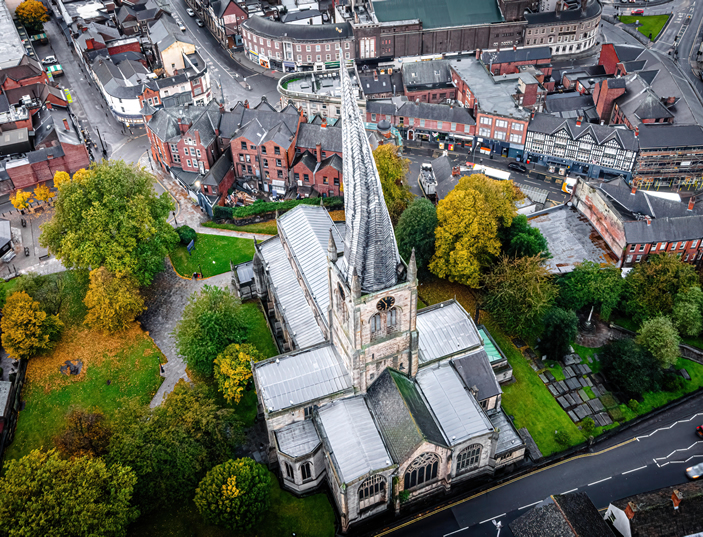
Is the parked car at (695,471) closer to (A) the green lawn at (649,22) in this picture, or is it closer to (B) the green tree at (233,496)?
(B) the green tree at (233,496)

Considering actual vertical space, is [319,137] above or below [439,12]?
below

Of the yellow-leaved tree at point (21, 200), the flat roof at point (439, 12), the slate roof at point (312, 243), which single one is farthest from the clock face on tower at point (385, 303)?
the flat roof at point (439, 12)

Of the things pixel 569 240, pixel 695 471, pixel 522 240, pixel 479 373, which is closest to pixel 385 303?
pixel 479 373

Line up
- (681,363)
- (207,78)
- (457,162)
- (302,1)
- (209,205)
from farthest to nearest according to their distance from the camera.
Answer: (302,1)
(207,78)
(457,162)
(209,205)
(681,363)

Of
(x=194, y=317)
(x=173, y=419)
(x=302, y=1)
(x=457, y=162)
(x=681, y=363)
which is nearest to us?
(x=173, y=419)

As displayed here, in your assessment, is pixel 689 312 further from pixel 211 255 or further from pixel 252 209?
pixel 211 255

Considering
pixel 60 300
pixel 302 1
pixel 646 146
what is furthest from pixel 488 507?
pixel 302 1

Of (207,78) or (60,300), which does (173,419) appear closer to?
(60,300)
